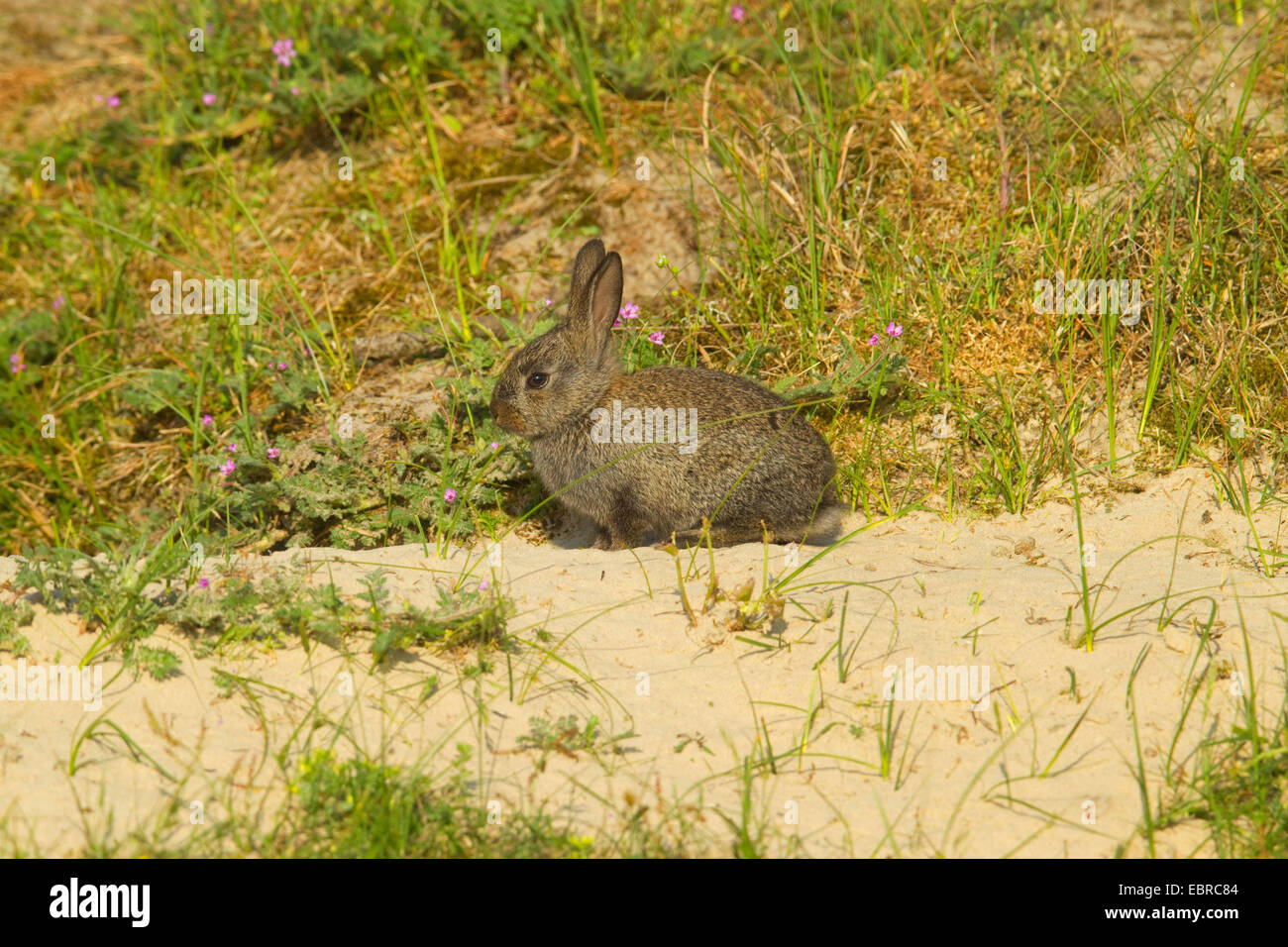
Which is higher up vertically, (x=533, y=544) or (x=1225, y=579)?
(x=533, y=544)

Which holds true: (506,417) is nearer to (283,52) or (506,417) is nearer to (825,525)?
(825,525)

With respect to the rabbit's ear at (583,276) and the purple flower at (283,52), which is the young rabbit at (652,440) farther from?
the purple flower at (283,52)

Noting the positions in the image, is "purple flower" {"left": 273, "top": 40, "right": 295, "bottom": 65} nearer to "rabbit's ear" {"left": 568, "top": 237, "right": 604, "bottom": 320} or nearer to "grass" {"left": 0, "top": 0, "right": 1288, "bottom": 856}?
"grass" {"left": 0, "top": 0, "right": 1288, "bottom": 856}

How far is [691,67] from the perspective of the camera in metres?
7.57

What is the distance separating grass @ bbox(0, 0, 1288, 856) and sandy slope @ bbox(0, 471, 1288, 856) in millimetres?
97

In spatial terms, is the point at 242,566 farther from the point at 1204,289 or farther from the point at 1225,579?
the point at 1204,289

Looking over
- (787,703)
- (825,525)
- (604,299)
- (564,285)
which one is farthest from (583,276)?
(787,703)

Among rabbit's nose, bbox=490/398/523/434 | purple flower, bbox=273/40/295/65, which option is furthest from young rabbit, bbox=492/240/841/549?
purple flower, bbox=273/40/295/65

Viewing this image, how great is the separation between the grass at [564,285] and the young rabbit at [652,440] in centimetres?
35

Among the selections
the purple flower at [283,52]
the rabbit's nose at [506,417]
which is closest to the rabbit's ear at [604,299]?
the rabbit's nose at [506,417]

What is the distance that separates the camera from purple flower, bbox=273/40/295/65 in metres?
7.79

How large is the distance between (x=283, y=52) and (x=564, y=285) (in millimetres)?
2707
